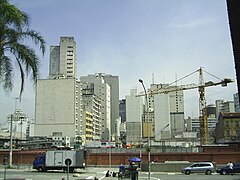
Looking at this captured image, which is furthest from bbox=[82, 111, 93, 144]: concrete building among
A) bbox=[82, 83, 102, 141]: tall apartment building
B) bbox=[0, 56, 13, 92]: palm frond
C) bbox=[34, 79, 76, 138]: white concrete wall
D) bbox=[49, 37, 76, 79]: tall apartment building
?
bbox=[0, 56, 13, 92]: palm frond

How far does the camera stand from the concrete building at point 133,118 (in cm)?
14375

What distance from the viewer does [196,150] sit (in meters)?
64.4

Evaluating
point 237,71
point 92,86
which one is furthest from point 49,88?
point 237,71

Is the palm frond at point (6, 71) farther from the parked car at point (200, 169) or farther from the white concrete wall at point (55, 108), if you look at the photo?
the white concrete wall at point (55, 108)

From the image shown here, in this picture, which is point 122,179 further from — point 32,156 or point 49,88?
point 49,88

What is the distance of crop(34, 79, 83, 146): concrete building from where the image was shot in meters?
117

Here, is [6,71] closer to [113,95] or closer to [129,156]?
[129,156]

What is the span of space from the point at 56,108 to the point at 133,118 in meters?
47.9

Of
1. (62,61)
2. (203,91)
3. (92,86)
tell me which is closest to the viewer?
(203,91)

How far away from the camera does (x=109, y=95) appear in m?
173

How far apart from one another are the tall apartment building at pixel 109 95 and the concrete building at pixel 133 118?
11154 millimetres

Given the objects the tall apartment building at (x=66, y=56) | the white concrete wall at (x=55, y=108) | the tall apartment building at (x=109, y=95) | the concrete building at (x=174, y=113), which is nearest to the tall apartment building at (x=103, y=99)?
the tall apartment building at (x=109, y=95)

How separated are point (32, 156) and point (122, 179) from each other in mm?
37012

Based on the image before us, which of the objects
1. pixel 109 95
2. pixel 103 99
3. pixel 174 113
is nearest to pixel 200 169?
pixel 174 113
